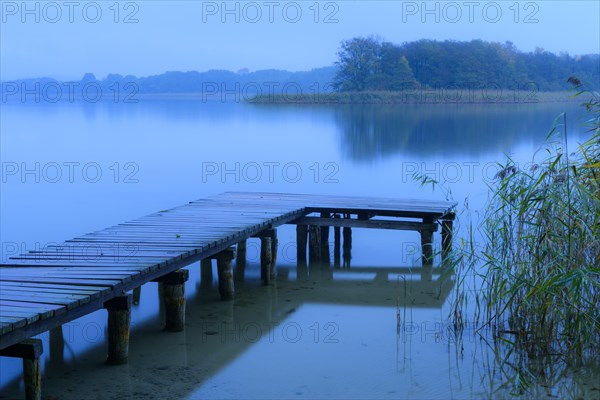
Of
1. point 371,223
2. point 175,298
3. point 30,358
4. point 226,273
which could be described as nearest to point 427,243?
point 371,223

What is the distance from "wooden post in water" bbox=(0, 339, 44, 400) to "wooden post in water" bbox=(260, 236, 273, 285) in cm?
315

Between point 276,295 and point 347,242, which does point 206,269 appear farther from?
point 347,242

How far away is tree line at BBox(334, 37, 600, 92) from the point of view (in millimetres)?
37344

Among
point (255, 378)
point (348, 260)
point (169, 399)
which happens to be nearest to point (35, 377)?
point (169, 399)

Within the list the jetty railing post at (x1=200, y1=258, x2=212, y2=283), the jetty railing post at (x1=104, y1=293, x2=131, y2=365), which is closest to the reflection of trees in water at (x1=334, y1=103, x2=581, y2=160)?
the jetty railing post at (x1=200, y1=258, x2=212, y2=283)

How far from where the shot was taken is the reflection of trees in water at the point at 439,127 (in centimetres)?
2055

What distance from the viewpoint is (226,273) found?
6.68 meters

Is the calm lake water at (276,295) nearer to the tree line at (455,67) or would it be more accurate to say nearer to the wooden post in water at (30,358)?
the wooden post in water at (30,358)

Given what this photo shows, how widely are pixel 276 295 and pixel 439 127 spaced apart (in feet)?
63.7

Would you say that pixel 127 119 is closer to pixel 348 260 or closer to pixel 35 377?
pixel 348 260

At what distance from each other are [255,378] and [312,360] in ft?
1.49

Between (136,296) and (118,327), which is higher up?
(118,327)

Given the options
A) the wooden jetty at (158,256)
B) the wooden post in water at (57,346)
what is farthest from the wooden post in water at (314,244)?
the wooden post in water at (57,346)

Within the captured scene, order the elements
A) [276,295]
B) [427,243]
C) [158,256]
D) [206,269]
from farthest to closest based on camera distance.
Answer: [427,243], [206,269], [276,295], [158,256]
